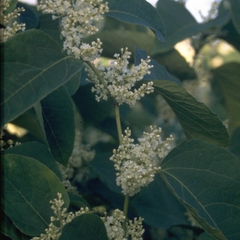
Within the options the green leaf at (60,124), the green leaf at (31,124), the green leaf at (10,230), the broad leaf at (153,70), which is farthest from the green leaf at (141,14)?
the green leaf at (10,230)

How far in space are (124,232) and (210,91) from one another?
98 cm

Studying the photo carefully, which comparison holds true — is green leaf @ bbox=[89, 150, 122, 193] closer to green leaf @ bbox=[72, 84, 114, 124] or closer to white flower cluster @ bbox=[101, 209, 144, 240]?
green leaf @ bbox=[72, 84, 114, 124]

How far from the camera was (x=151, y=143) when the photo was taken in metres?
A: 0.91

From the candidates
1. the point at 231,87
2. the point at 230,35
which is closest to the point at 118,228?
the point at 231,87

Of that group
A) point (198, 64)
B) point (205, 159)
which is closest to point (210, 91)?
point (198, 64)

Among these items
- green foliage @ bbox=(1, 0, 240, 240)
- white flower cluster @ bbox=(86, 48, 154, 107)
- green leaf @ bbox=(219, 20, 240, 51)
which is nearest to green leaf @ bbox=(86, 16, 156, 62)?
green foliage @ bbox=(1, 0, 240, 240)

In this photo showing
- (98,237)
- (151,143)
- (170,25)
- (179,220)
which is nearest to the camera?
(98,237)

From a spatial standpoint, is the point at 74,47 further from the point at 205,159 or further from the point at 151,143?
the point at 205,159

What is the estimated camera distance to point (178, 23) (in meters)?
1.59

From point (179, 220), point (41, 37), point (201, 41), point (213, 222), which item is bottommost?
point (179, 220)

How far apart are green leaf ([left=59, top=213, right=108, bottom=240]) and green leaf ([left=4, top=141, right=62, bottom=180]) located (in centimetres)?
20

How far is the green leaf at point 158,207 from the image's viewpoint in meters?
1.21

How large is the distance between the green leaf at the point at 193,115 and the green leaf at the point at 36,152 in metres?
0.27

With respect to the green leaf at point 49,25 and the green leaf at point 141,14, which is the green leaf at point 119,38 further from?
the green leaf at point 141,14
